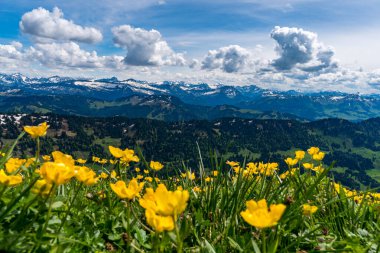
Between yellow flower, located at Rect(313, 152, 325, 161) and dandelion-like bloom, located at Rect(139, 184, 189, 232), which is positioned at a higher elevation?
dandelion-like bloom, located at Rect(139, 184, 189, 232)

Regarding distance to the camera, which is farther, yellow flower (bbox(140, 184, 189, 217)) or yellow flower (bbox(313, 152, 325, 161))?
yellow flower (bbox(313, 152, 325, 161))

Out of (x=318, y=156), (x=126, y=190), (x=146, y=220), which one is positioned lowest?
(x=146, y=220)

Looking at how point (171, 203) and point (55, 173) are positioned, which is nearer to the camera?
point (171, 203)

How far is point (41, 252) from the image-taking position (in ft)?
7.89

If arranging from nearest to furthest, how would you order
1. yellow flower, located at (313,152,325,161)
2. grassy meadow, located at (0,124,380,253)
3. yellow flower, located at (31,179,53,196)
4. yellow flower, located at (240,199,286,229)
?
yellow flower, located at (240,199,286,229) → grassy meadow, located at (0,124,380,253) → yellow flower, located at (31,179,53,196) → yellow flower, located at (313,152,325,161)

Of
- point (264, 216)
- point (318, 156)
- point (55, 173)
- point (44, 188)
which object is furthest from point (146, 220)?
point (318, 156)

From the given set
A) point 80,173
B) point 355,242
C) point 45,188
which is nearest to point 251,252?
point 355,242

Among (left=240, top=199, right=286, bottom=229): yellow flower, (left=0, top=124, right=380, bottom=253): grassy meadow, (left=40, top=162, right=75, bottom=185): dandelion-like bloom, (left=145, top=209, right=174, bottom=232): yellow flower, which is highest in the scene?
(left=40, top=162, right=75, bottom=185): dandelion-like bloom

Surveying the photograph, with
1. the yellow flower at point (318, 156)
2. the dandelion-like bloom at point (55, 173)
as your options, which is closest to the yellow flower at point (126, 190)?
the dandelion-like bloom at point (55, 173)

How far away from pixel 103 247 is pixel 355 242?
2.36 meters

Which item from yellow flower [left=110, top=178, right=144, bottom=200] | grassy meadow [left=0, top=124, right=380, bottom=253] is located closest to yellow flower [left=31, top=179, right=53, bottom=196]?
grassy meadow [left=0, top=124, right=380, bottom=253]

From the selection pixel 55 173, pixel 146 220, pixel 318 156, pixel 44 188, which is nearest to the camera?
pixel 55 173

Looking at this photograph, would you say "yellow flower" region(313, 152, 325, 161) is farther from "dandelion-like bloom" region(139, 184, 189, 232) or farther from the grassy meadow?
"dandelion-like bloom" region(139, 184, 189, 232)

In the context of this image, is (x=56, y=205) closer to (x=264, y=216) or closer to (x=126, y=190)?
(x=126, y=190)
